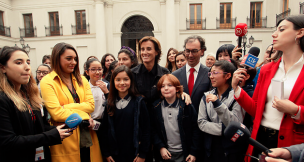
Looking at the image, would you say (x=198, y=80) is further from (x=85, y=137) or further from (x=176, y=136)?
(x=85, y=137)

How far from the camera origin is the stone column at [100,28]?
1650 centimetres

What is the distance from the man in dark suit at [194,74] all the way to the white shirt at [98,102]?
1457mm

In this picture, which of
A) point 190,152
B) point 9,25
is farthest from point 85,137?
point 9,25

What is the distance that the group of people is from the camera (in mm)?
1790

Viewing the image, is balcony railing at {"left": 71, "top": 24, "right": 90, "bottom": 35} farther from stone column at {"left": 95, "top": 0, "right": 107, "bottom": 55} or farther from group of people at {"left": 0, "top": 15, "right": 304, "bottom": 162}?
group of people at {"left": 0, "top": 15, "right": 304, "bottom": 162}

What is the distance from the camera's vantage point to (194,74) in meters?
3.03

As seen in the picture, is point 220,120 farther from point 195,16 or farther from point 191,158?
point 195,16

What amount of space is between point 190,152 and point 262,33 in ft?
60.4

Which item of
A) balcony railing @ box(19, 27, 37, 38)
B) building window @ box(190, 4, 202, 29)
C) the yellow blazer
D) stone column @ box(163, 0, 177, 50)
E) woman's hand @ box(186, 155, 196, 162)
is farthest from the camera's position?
balcony railing @ box(19, 27, 37, 38)

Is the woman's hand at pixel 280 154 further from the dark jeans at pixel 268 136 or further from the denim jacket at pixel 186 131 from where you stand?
the denim jacket at pixel 186 131

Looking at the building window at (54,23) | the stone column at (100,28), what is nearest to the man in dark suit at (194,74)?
the stone column at (100,28)

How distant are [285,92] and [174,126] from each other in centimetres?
145

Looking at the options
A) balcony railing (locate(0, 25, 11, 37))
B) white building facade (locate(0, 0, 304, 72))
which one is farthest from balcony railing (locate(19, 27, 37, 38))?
balcony railing (locate(0, 25, 11, 37))

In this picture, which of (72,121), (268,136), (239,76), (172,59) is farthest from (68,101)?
(172,59)
